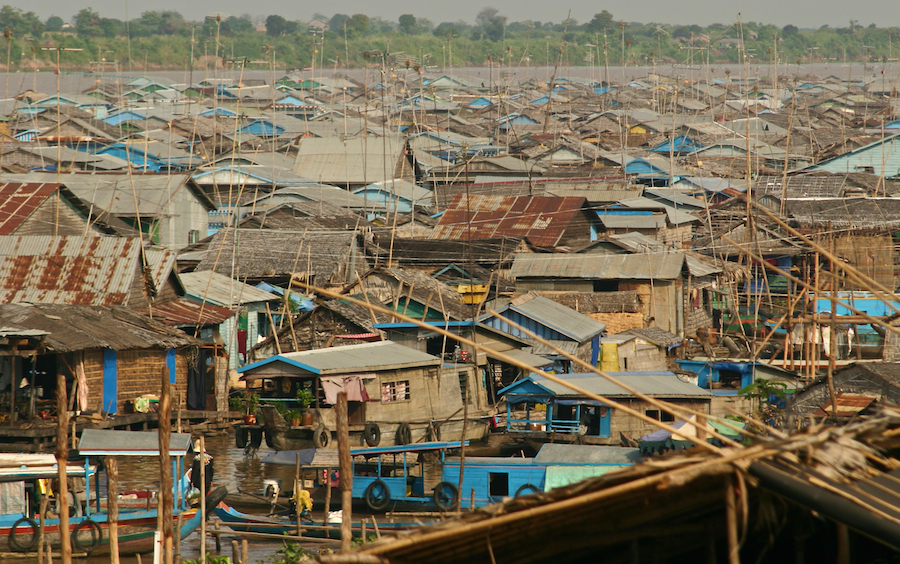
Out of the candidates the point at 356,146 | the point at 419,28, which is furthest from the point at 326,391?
the point at 419,28

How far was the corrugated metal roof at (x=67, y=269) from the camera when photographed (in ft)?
65.0

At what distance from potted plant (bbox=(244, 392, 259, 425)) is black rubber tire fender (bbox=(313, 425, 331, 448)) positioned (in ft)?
7.81

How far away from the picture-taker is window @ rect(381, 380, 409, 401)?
Answer: 17.5m

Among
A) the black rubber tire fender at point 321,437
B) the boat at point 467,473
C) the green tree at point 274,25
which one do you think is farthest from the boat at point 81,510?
the green tree at point 274,25

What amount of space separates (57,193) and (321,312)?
8.18 m

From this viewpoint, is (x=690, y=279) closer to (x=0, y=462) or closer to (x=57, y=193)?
(x=57, y=193)

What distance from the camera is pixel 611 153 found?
4966 centimetres

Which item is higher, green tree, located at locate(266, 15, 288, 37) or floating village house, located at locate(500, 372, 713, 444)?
green tree, located at locate(266, 15, 288, 37)

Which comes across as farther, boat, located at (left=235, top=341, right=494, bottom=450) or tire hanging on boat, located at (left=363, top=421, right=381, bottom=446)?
boat, located at (left=235, top=341, right=494, bottom=450)

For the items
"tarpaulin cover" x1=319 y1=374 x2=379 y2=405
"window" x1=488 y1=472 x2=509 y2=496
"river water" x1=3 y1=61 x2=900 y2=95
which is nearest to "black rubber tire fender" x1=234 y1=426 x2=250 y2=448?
"tarpaulin cover" x1=319 y1=374 x2=379 y2=405

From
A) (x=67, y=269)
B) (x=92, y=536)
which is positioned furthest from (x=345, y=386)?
(x=67, y=269)

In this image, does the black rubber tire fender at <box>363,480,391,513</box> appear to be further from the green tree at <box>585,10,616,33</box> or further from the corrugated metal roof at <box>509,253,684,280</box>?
the green tree at <box>585,10,616,33</box>

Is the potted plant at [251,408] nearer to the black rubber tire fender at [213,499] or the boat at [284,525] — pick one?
the black rubber tire fender at [213,499]

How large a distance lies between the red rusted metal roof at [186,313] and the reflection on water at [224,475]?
2449 mm
